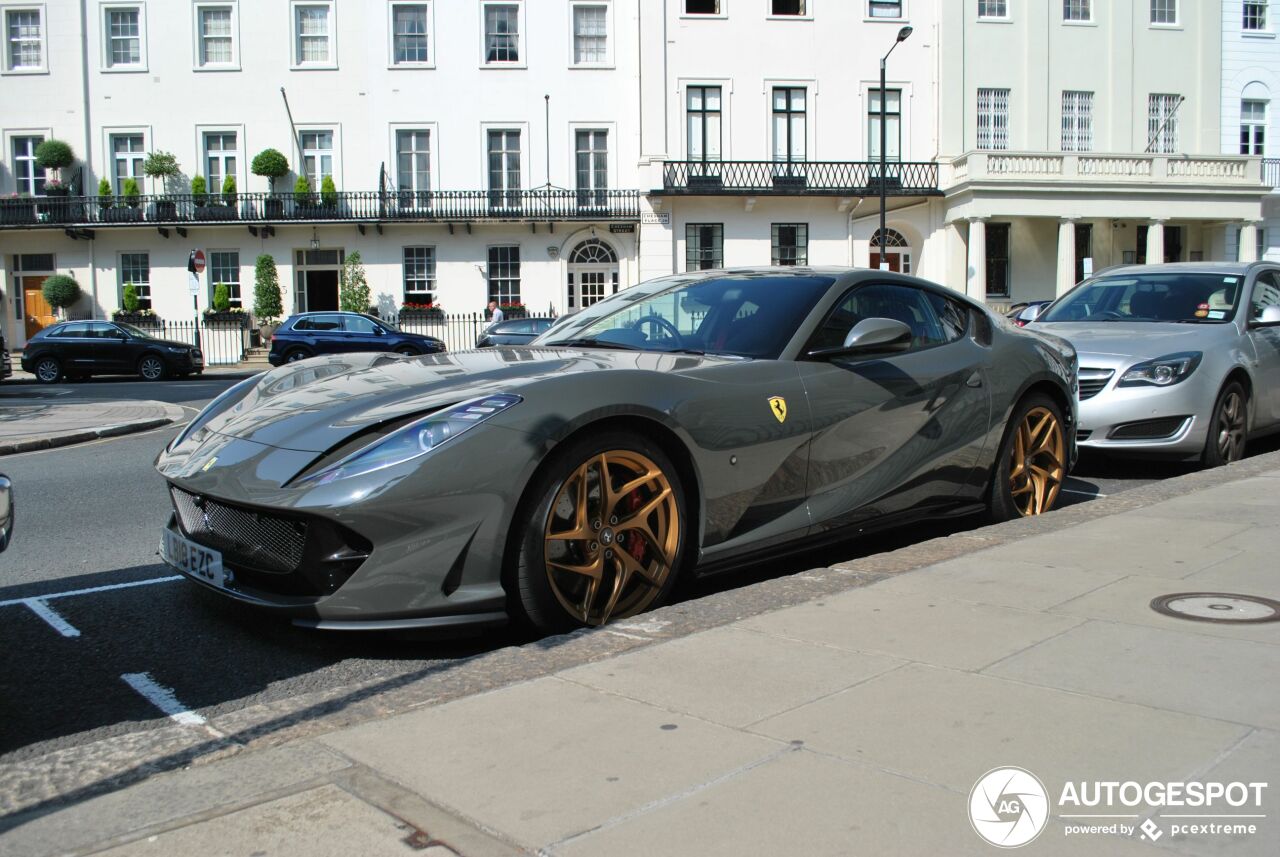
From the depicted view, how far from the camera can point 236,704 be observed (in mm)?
3625

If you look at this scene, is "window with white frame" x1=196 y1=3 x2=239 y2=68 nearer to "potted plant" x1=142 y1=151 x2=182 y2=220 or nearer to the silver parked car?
"potted plant" x1=142 y1=151 x2=182 y2=220

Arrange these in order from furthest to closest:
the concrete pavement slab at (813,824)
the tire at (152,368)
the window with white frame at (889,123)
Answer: the window with white frame at (889,123) → the tire at (152,368) → the concrete pavement slab at (813,824)

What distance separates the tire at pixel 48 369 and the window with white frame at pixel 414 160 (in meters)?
12.4

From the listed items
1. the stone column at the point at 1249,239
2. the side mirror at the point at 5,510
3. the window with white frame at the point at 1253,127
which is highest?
the window with white frame at the point at 1253,127

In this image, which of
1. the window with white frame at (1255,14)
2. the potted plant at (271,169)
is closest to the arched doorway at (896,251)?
the window with white frame at (1255,14)

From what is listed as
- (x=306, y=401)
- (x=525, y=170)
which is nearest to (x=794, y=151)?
(x=525, y=170)

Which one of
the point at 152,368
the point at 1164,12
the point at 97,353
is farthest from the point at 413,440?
the point at 1164,12

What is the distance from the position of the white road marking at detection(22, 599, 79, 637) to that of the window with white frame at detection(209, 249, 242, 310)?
32.4 metres

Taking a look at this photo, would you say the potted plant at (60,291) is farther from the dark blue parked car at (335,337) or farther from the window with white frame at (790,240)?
the window with white frame at (790,240)

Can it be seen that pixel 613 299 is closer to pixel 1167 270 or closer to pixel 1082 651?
pixel 1082 651

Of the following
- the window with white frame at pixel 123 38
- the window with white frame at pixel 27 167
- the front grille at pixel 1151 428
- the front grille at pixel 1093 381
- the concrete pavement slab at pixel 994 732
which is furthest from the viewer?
the window with white frame at pixel 27 167

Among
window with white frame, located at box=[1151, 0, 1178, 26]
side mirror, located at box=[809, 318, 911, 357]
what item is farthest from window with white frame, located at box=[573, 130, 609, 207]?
side mirror, located at box=[809, 318, 911, 357]

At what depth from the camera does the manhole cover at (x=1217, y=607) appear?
3979 millimetres

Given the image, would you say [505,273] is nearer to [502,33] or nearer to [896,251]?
[502,33]
